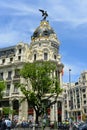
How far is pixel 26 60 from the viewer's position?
74.4 m

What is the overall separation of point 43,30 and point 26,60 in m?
10.1

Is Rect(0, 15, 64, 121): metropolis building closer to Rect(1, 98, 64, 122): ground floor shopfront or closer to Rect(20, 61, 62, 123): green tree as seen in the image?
Rect(1, 98, 64, 122): ground floor shopfront

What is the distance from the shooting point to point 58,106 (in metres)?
70.9

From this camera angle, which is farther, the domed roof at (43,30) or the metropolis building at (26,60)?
the domed roof at (43,30)

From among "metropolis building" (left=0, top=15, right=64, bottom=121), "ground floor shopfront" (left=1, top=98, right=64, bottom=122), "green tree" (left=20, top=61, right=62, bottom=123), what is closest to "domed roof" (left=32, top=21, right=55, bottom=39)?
"metropolis building" (left=0, top=15, right=64, bottom=121)

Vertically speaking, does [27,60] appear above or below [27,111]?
above

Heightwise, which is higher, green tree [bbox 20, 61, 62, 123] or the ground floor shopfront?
green tree [bbox 20, 61, 62, 123]

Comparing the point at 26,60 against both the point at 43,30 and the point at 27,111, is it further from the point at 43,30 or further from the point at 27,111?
the point at 27,111

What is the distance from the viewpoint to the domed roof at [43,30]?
253 feet

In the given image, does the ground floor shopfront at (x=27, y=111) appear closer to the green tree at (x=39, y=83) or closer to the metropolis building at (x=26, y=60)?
the metropolis building at (x=26, y=60)

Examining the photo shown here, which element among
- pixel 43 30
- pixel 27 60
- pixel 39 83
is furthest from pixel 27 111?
pixel 43 30

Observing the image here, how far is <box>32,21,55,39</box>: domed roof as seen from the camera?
7725 centimetres

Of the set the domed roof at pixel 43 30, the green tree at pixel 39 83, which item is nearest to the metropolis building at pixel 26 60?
the domed roof at pixel 43 30

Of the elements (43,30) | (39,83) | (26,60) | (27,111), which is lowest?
(27,111)
